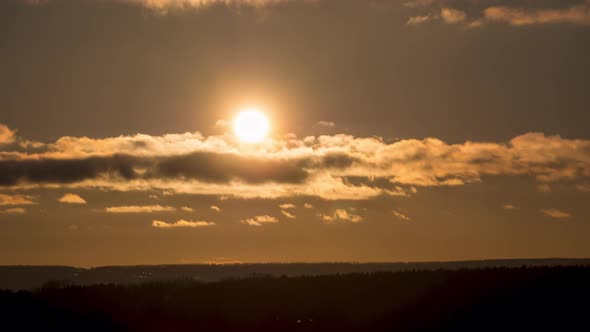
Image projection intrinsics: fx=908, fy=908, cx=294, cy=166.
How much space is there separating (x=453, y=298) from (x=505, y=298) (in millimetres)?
5319

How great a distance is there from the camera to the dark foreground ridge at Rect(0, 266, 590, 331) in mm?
64438

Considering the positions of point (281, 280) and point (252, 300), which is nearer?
point (252, 300)

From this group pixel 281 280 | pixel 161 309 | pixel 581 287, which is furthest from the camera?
pixel 281 280

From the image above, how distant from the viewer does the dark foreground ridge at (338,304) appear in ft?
211

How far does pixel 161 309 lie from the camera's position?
280ft

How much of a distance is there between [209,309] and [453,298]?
23.9 m

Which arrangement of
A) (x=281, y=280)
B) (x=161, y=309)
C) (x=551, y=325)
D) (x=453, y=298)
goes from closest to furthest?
(x=551, y=325) < (x=453, y=298) < (x=161, y=309) < (x=281, y=280)

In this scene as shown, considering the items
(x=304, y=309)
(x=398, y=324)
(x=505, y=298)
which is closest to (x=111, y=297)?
(x=304, y=309)

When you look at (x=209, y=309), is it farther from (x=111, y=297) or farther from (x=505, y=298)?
(x=505, y=298)

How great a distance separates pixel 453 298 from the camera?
7325 cm

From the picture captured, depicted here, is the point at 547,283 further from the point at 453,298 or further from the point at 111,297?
the point at 111,297

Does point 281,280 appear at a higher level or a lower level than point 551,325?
higher

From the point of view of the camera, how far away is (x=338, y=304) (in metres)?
79.4

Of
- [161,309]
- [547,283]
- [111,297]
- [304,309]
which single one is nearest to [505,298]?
[547,283]
